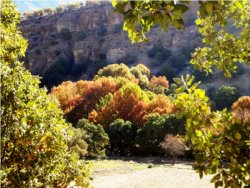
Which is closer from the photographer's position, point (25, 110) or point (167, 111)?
point (25, 110)

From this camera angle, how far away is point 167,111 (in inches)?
2272

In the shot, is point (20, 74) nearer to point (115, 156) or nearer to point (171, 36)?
point (115, 156)

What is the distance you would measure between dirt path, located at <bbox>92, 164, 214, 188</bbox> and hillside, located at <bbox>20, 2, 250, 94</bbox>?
59.8 meters

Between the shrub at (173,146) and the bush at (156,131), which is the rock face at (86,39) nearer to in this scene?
the bush at (156,131)

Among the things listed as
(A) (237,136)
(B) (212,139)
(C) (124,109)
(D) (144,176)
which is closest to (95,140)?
(C) (124,109)

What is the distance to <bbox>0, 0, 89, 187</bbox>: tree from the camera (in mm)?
8633

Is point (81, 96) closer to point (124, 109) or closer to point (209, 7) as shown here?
point (124, 109)

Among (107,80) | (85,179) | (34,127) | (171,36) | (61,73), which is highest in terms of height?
(171,36)

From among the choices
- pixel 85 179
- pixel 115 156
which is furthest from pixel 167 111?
pixel 85 179

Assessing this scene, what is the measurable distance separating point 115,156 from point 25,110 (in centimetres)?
4360

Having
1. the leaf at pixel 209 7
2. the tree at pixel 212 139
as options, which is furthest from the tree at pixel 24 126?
the leaf at pixel 209 7

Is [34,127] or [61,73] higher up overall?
[61,73]

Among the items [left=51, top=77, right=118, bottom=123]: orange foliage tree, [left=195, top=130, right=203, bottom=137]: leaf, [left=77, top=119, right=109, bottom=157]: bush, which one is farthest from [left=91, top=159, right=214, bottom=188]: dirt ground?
[left=195, top=130, right=203, bottom=137]: leaf

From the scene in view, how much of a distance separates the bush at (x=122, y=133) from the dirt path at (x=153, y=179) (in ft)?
40.0
